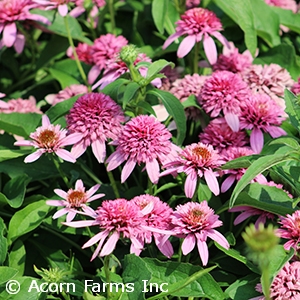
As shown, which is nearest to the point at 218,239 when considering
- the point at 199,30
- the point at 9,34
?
the point at 199,30

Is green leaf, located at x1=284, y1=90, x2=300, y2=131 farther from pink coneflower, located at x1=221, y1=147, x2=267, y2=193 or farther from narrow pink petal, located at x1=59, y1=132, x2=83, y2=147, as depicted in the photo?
narrow pink petal, located at x1=59, y1=132, x2=83, y2=147

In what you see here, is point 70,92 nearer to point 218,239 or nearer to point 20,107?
point 20,107

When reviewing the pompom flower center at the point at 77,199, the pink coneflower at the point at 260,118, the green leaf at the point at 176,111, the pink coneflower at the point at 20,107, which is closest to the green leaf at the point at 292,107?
the pink coneflower at the point at 260,118

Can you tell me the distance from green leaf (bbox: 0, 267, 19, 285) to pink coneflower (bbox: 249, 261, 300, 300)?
17.0 inches

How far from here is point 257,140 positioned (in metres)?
1.24

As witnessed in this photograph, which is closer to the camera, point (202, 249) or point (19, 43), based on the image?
point (202, 249)

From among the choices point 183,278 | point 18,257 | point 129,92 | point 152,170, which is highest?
point 129,92

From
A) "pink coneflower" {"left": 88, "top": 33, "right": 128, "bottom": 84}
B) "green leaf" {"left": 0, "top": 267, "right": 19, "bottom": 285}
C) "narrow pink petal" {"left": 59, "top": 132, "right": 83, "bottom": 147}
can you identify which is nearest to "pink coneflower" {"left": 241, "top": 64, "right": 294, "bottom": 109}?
"pink coneflower" {"left": 88, "top": 33, "right": 128, "bottom": 84}

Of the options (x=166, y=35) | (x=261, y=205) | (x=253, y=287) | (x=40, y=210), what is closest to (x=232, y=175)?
(x=261, y=205)

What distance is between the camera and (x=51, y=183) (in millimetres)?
1424

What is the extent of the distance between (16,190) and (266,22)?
85 cm

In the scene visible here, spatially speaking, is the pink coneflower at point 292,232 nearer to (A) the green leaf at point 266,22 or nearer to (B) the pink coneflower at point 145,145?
(B) the pink coneflower at point 145,145

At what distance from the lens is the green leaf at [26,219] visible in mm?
1194

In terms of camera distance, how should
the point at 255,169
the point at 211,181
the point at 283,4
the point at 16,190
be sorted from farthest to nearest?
the point at 283,4 → the point at 16,190 → the point at 211,181 → the point at 255,169
